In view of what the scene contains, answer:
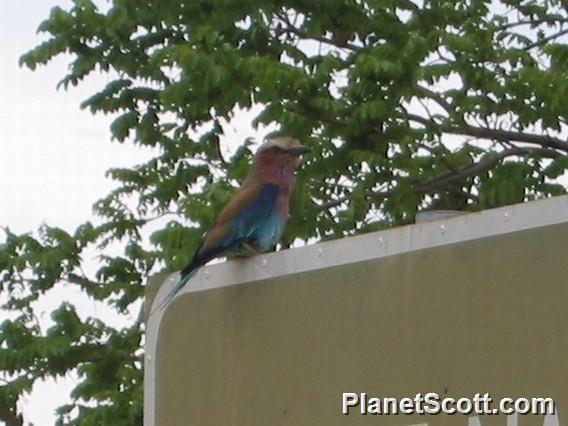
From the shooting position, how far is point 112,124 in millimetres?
12656

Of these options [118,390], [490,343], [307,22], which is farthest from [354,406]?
[118,390]

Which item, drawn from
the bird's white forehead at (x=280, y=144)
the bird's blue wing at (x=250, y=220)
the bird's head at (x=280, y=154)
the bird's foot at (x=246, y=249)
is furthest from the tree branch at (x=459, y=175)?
the bird's foot at (x=246, y=249)

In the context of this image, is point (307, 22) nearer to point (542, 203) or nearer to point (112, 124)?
point (112, 124)

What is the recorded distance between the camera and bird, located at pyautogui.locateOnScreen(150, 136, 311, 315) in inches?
188

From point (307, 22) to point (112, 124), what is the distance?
168 centimetres

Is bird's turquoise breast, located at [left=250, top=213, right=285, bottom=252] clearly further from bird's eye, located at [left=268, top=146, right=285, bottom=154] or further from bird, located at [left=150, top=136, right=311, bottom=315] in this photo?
bird's eye, located at [left=268, top=146, right=285, bottom=154]

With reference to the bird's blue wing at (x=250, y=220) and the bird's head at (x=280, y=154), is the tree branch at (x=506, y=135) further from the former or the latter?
the bird's blue wing at (x=250, y=220)

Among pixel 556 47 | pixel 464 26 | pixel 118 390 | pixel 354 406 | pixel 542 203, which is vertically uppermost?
pixel 464 26

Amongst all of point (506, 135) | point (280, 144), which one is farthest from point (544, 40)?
point (280, 144)

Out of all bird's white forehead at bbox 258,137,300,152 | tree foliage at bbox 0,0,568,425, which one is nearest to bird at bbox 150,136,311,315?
bird's white forehead at bbox 258,137,300,152

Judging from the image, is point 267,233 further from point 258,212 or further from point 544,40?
point 544,40

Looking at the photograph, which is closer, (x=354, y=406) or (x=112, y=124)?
(x=354, y=406)

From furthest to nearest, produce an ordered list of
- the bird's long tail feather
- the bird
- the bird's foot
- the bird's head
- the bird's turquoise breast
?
the bird's head, the bird's turquoise breast, the bird, the bird's foot, the bird's long tail feather

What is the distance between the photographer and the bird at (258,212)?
4.79 meters
